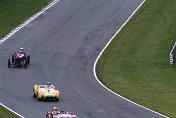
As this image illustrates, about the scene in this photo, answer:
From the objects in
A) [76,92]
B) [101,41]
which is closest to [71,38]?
[101,41]

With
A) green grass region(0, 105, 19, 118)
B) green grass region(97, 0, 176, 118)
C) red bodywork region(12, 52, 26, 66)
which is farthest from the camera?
red bodywork region(12, 52, 26, 66)

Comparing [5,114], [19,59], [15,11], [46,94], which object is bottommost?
[5,114]

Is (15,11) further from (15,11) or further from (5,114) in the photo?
(5,114)

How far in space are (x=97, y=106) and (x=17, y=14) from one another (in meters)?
34.6

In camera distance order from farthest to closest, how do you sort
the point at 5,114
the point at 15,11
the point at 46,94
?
1. the point at 15,11
2. the point at 46,94
3. the point at 5,114

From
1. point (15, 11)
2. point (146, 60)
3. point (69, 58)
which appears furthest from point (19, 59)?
point (15, 11)

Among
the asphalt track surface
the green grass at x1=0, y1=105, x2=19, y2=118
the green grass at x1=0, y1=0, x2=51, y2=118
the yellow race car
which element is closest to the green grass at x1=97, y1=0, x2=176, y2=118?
the asphalt track surface

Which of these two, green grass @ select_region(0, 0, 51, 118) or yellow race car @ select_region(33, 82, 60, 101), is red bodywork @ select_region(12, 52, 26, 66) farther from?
green grass @ select_region(0, 0, 51, 118)

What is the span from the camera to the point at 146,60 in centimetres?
4753

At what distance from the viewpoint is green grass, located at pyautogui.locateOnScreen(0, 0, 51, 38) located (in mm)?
59250

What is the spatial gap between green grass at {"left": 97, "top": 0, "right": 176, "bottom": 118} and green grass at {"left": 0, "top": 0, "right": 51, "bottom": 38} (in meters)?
12.2

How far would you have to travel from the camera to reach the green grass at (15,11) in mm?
59219

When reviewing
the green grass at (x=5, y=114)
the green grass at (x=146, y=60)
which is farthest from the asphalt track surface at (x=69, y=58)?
the green grass at (x=146, y=60)

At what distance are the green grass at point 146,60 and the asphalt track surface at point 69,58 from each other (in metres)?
1.28
